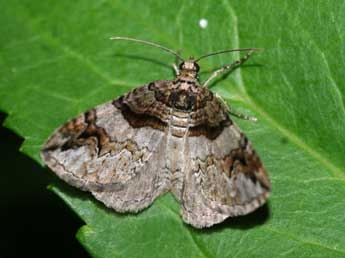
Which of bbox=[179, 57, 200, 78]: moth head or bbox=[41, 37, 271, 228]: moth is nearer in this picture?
bbox=[41, 37, 271, 228]: moth

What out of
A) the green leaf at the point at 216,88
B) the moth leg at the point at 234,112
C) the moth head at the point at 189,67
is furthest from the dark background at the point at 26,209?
the moth leg at the point at 234,112

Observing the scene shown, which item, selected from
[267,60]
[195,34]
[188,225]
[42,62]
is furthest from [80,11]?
[188,225]

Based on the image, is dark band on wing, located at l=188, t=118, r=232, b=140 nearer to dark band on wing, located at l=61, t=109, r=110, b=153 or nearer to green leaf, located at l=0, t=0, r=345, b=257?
green leaf, located at l=0, t=0, r=345, b=257

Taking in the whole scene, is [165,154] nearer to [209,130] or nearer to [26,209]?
[209,130]

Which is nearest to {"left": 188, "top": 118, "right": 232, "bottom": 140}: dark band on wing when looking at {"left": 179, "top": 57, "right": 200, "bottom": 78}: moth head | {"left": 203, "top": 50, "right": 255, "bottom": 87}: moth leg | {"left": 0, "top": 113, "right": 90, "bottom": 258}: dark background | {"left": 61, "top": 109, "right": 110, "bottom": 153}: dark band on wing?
{"left": 203, "top": 50, "right": 255, "bottom": 87}: moth leg

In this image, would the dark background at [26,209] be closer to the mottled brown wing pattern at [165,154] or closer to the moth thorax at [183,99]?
the mottled brown wing pattern at [165,154]

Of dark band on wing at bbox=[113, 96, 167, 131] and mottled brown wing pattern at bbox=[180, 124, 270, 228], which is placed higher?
dark band on wing at bbox=[113, 96, 167, 131]

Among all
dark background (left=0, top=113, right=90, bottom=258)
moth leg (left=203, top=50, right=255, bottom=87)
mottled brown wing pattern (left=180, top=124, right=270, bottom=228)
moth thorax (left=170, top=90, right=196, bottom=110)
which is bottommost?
dark background (left=0, top=113, right=90, bottom=258)

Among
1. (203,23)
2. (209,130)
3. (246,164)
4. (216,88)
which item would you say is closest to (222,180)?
(246,164)
